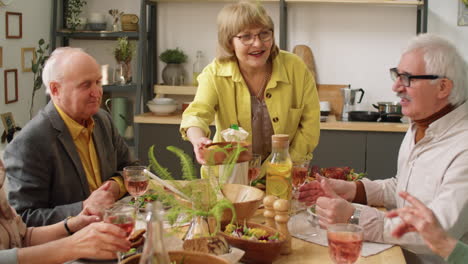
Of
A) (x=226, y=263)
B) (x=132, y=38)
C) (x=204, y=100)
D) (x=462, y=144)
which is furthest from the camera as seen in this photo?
(x=132, y=38)

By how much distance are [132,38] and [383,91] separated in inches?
86.5

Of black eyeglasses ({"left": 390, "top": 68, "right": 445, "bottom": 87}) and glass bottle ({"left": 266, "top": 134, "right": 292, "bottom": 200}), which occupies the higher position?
black eyeglasses ({"left": 390, "top": 68, "right": 445, "bottom": 87})

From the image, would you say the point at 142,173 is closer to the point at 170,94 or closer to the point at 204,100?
the point at 204,100

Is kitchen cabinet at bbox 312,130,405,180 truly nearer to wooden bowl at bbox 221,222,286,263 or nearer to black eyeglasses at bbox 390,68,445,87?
black eyeglasses at bbox 390,68,445,87

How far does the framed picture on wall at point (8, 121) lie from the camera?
4.24 m

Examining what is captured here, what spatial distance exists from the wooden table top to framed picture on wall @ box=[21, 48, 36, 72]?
10.7 ft

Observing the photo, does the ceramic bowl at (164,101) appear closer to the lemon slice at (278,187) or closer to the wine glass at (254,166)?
the wine glass at (254,166)

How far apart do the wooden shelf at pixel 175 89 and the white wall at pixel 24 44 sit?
3.16 feet

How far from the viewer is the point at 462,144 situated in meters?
1.99

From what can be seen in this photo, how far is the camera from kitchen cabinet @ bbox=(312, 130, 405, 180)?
14.5ft

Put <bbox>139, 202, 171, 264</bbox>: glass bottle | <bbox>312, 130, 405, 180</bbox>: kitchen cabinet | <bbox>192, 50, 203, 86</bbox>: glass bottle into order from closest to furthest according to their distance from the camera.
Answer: <bbox>139, 202, 171, 264</bbox>: glass bottle
<bbox>312, 130, 405, 180</bbox>: kitchen cabinet
<bbox>192, 50, 203, 86</bbox>: glass bottle

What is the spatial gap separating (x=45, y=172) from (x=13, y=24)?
2511mm

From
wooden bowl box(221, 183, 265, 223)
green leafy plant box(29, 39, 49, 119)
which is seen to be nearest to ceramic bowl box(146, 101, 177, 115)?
green leafy plant box(29, 39, 49, 119)

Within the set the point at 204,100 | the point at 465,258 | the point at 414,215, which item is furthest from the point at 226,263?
the point at 204,100
